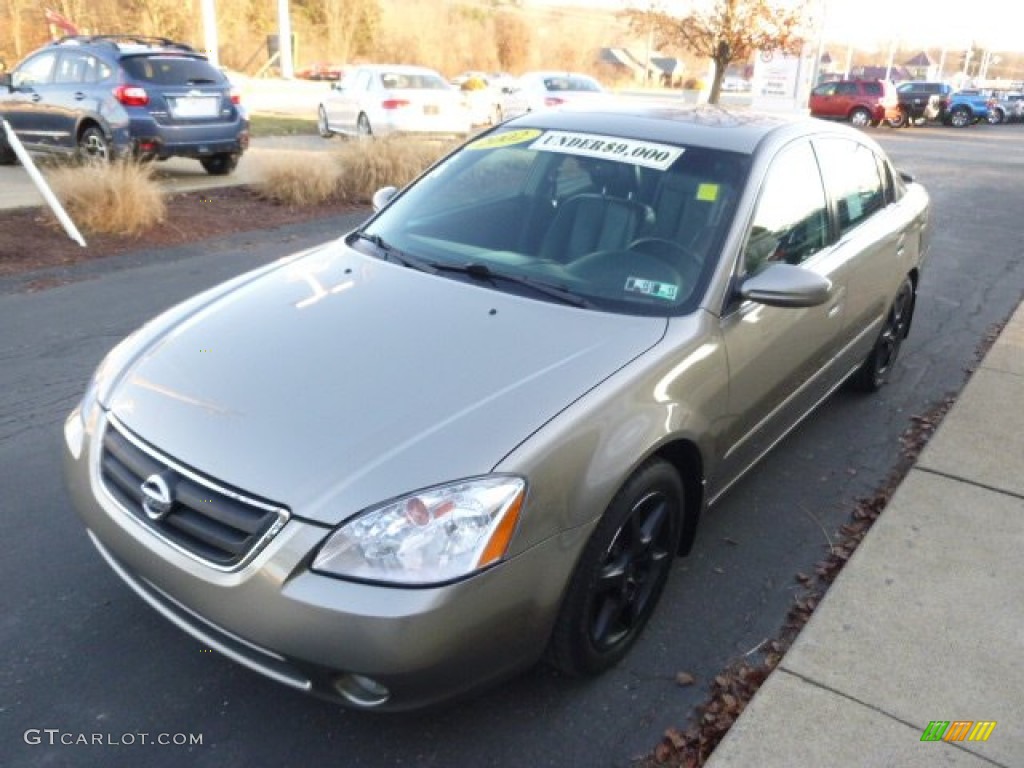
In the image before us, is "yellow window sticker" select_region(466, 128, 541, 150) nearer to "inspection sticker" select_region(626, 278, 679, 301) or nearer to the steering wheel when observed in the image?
the steering wheel

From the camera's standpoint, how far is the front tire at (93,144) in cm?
1084

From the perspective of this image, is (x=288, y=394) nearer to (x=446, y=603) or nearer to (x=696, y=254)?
(x=446, y=603)

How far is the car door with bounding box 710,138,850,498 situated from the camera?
3.09 metres

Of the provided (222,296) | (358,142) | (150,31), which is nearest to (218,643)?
(222,296)

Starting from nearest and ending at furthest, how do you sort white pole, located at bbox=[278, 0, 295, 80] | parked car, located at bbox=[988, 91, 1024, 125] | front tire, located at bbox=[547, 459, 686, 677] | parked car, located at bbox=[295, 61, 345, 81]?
front tire, located at bbox=[547, 459, 686, 677] → parked car, located at bbox=[988, 91, 1024, 125] → white pole, located at bbox=[278, 0, 295, 80] → parked car, located at bbox=[295, 61, 345, 81]

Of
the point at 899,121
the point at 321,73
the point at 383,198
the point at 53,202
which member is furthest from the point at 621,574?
the point at 321,73

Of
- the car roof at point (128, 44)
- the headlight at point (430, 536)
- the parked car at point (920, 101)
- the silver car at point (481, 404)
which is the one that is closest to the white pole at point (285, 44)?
the parked car at point (920, 101)

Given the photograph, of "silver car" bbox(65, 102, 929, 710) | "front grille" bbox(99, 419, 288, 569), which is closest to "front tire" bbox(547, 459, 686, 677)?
"silver car" bbox(65, 102, 929, 710)

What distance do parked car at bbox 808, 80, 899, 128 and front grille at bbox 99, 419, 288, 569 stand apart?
3120cm

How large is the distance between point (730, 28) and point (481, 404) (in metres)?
17.5

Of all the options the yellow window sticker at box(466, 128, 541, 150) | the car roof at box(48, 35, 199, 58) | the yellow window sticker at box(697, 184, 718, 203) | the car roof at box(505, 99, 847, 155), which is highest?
the car roof at box(48, 35, 199, 58)

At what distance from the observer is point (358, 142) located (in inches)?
461

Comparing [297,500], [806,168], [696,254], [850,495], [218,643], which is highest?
[806,168]

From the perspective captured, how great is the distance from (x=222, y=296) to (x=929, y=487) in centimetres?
325
